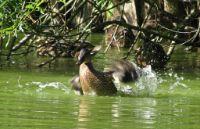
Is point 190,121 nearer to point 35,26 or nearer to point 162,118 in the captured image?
point 162,118

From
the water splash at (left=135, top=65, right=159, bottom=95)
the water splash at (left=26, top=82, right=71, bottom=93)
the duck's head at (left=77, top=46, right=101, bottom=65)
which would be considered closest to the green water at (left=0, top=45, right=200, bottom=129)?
the water splash at (left=26, top=82, right=71, bottom=93)

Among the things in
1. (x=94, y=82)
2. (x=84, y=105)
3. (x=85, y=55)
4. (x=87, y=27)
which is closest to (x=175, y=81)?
(x=87, y=27)

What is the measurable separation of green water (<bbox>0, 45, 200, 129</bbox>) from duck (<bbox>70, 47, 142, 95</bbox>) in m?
0.17

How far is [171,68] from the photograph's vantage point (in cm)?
1336

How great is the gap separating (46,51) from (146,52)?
2.18m

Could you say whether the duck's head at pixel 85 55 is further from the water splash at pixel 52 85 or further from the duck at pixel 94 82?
the water splash at pixel 52 85

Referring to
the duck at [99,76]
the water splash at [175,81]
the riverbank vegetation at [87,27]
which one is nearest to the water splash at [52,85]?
the duck at [99,76]

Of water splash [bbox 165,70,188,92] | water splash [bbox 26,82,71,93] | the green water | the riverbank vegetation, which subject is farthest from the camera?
water splash [bbox 165,70,188,92]

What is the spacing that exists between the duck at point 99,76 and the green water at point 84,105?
0.17 metres

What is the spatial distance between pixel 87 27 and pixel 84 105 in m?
3.32

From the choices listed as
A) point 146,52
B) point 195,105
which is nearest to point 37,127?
point 195,105

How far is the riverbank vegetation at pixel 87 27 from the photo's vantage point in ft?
27.3

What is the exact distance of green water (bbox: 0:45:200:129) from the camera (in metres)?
6.85

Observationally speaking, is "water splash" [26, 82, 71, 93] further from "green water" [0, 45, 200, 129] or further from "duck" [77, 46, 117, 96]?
"duck" [77, 46, 117, 96]
